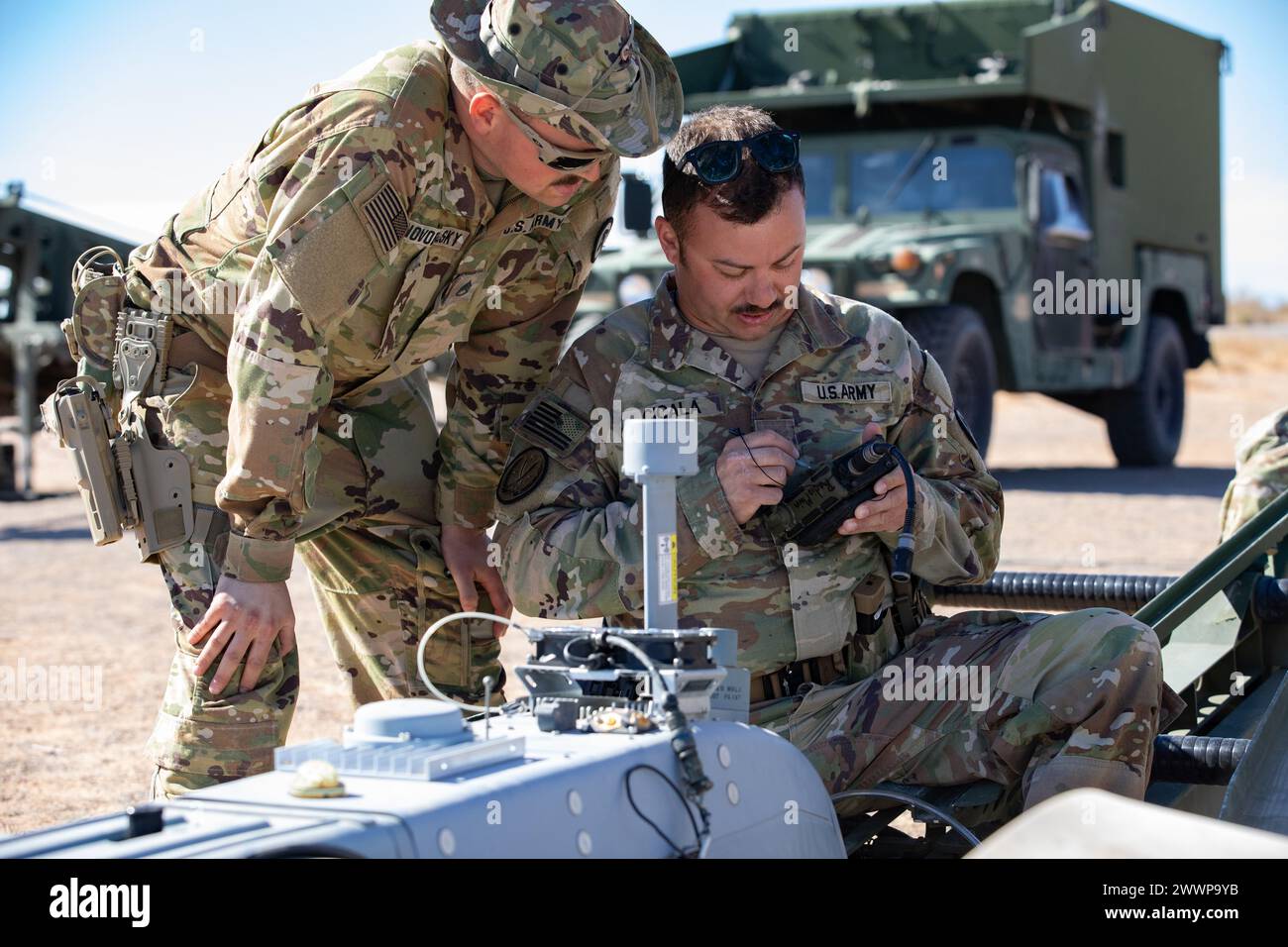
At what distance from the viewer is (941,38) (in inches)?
471

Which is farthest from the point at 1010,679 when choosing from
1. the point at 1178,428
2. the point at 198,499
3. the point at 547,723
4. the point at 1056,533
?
the point at 1178,428

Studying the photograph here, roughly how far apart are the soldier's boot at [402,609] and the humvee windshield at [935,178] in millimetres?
7913

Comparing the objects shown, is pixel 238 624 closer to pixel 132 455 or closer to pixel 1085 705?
pixel 132 455

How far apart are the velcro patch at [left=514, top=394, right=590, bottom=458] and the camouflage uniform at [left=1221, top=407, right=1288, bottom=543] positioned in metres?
2.37

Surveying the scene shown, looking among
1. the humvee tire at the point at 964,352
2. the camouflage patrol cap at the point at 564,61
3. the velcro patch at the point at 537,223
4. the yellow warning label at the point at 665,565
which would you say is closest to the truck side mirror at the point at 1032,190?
the humvee tire at the point at 964,352

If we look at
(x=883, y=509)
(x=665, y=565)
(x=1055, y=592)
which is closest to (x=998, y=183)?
(x=1055, y=592)

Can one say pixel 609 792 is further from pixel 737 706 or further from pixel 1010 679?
pixel 1010 679

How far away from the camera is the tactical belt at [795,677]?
112 inches

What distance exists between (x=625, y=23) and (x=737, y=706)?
1.44 meters

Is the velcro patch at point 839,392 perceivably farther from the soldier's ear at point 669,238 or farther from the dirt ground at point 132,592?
the dirt ground at point 132,592

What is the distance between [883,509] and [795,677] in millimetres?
367

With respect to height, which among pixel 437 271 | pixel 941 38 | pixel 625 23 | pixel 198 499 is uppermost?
pixel 941 38

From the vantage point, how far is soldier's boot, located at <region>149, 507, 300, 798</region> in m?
3.12

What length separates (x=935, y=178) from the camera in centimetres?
1098
